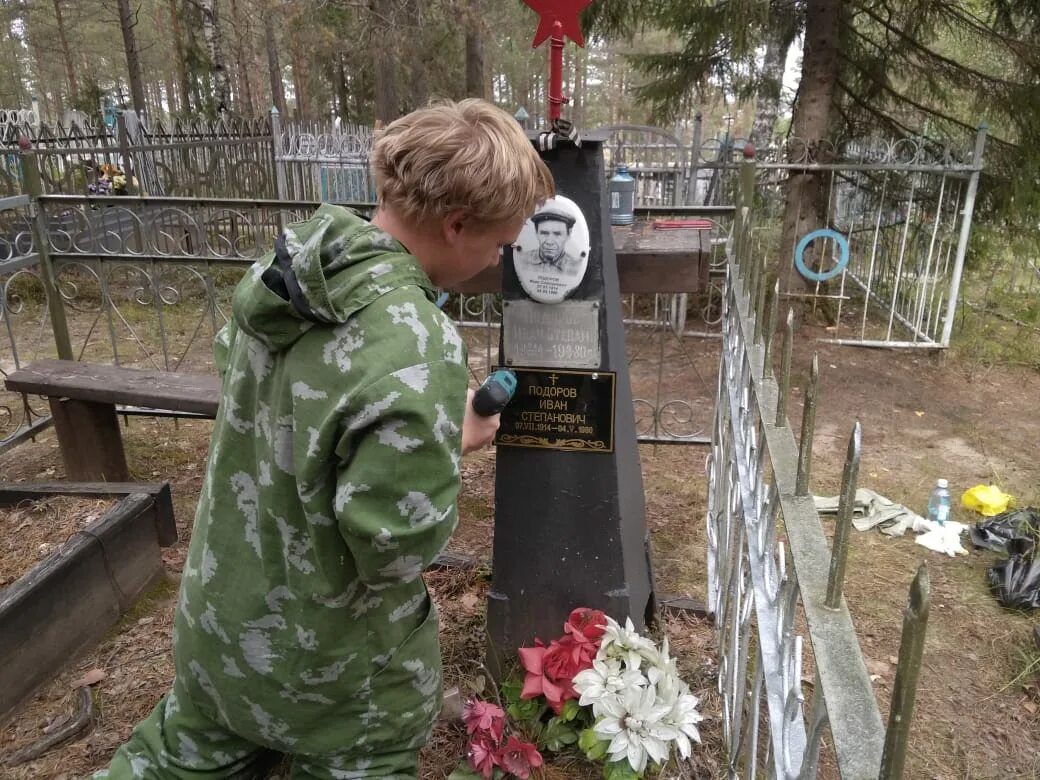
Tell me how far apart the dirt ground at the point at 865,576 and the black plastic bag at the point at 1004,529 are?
0.06m

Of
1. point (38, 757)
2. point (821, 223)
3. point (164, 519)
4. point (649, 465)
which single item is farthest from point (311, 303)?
point (821, 223)

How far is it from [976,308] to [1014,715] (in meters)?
5.80

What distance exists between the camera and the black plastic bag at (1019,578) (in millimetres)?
3041

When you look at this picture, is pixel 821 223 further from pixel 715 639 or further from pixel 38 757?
pixel 38 757

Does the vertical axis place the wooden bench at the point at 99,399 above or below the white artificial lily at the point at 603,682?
above

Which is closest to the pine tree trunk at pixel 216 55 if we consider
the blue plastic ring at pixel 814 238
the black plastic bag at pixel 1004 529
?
the blue plastic ring at pixel 814 238

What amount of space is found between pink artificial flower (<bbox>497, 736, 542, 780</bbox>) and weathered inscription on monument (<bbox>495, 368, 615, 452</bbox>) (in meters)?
0.78

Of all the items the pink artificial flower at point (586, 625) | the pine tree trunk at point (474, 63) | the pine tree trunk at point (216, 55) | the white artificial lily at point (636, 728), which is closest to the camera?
the white artificial lily at point (636, 728)

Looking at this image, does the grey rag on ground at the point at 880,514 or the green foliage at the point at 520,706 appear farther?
the grey rag on ground at the point at 880,514

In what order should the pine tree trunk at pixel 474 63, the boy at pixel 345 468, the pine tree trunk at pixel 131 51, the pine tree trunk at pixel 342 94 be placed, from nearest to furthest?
the boy at pixel 345 468 < the pine tree trunk at pixel 474 63 < the pine tree trunk at pixel 131 51 < the pine tree trunk at pixel 342 94

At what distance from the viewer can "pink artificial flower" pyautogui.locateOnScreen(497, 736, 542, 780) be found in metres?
2.04

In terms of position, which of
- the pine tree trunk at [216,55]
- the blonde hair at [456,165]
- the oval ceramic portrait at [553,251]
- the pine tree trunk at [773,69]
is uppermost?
the pine tree trunk at [216,55]

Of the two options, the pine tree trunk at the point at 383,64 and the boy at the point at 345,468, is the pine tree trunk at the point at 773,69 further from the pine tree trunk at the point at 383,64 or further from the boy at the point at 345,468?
the boy at the point at 345,468

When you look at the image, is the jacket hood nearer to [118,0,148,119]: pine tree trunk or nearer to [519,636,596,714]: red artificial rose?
[519,636,596,714]: red artificial rose
